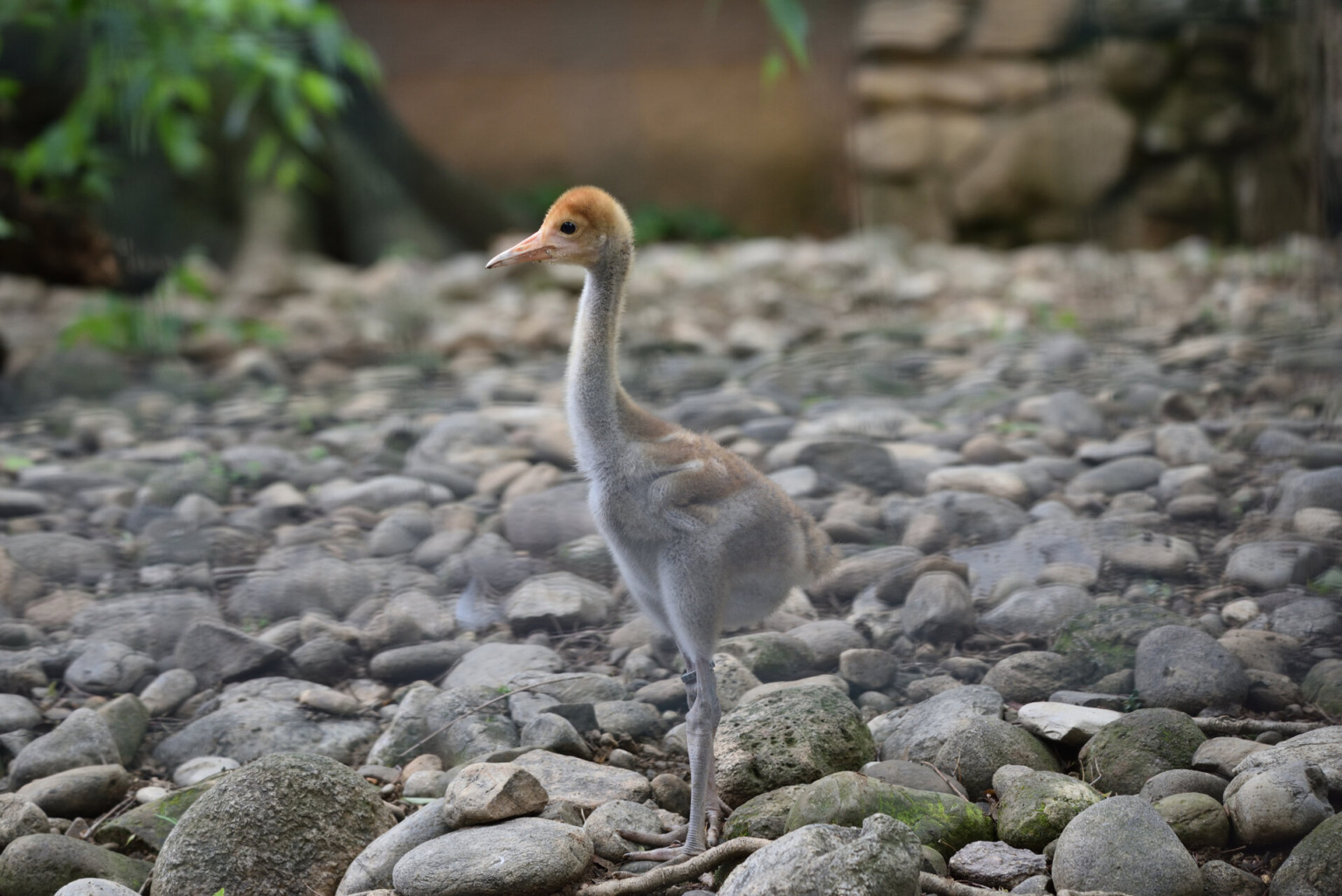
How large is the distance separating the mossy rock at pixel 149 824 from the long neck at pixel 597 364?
951 millimetres

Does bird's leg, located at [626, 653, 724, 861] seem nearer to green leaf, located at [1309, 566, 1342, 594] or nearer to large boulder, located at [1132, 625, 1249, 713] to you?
large boulder, located at [1132, 625, 1249, 713]

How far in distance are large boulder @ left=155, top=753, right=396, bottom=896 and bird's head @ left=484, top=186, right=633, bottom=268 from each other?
0.99m

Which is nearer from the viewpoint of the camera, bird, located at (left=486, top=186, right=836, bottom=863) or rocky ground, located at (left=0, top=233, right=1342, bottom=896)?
rocky ground, located at (left=0, top=233, right=1342, bottom=896)

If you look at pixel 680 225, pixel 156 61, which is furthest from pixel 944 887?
pixel 680 225

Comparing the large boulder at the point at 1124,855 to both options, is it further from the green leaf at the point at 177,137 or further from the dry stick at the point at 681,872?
the green leaf at the point at 177,137

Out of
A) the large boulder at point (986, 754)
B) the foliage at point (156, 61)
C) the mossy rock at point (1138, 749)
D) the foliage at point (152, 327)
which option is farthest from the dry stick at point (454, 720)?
the foliage at point (152, 327)

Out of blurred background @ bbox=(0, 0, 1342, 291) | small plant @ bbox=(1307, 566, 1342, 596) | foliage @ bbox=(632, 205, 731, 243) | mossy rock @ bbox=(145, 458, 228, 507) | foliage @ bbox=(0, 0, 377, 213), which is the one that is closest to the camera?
small plant @ bbox=(1307, 566, 1342, 596)

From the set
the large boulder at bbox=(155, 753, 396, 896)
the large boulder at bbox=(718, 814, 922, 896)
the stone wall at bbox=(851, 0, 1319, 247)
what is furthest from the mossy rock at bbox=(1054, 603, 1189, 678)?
the stone wall at bbox=(851, 0, 1319, 247)

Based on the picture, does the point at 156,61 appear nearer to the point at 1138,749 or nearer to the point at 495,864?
the point at 495,864

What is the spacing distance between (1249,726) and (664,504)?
3.88 ft

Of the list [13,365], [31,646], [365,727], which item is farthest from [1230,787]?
[13,365]

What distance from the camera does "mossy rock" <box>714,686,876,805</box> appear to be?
2.18 metres

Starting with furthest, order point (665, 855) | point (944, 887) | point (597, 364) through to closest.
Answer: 1. point (597, 364)
2. point (665, 855)
3. point (944, 887)

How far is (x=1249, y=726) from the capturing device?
2.24 m
